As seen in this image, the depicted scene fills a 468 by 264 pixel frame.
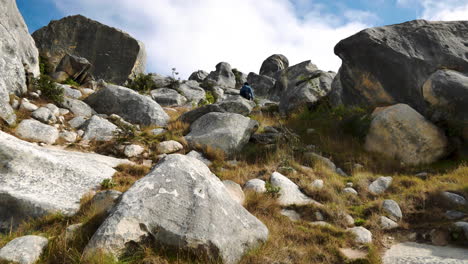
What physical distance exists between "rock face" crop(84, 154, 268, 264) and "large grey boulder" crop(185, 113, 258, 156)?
461 centimetres

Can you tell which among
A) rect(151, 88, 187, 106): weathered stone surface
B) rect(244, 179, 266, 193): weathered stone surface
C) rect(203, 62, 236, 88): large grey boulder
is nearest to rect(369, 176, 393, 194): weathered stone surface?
rect(244, 179, 266, 193): weathered stone surface

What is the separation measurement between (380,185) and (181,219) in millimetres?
6064

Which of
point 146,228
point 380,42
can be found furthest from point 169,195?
point 380,42

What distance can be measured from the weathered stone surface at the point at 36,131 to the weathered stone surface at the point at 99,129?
96 centimetres

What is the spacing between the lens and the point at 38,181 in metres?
5.83

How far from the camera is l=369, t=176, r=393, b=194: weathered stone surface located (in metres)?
8.00

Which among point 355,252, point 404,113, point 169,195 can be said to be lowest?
point 355,252

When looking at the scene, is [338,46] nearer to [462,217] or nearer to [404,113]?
[404,113]

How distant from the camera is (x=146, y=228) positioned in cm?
418

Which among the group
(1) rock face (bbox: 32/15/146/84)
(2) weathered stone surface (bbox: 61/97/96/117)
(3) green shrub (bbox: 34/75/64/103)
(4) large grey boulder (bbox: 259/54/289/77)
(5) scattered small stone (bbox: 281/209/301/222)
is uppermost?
(4) large grey boulder (bbox: 259/54/289/77)

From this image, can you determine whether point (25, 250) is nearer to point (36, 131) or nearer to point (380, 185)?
point (36, 131)

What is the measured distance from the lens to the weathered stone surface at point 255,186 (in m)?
7.05

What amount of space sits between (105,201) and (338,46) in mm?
12592

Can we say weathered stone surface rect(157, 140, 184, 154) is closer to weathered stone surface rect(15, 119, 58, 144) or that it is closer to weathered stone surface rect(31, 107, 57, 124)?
weathered stone surface rect(15, 119, 58, 144)
